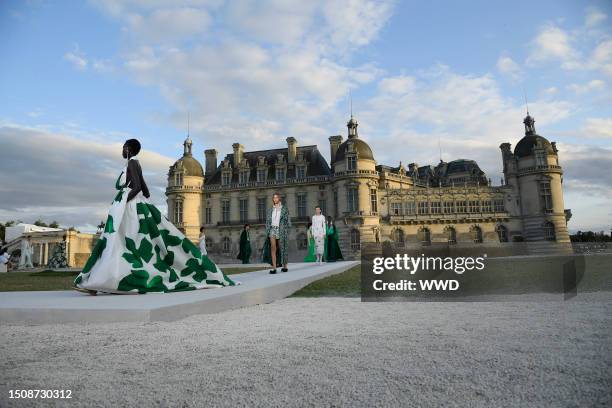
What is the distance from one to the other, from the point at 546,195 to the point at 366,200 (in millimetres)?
17580

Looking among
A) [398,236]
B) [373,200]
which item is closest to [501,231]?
[398,236]

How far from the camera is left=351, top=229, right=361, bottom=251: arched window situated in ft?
123

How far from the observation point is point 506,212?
4119cm

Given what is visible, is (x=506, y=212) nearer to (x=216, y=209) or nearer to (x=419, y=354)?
(x=216, y=209)

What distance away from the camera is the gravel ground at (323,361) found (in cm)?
219

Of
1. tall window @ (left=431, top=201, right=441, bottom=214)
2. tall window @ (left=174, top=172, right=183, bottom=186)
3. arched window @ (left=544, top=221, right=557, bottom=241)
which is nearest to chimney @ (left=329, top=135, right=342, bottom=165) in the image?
tall window @ (left=431, top=201, right=441, bottom=214)

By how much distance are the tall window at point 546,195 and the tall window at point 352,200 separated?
18067 mm

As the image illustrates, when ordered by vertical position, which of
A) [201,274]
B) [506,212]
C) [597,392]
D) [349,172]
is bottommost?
[597,392]

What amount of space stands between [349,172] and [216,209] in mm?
15645

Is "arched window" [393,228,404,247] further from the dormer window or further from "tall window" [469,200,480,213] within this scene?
the dormer window

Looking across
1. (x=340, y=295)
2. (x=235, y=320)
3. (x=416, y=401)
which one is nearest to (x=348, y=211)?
(x=340, y=295)

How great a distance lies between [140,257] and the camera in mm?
6246

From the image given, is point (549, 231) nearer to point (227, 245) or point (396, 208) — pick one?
point (396, 208)

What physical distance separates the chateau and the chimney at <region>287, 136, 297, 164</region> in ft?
0.35
